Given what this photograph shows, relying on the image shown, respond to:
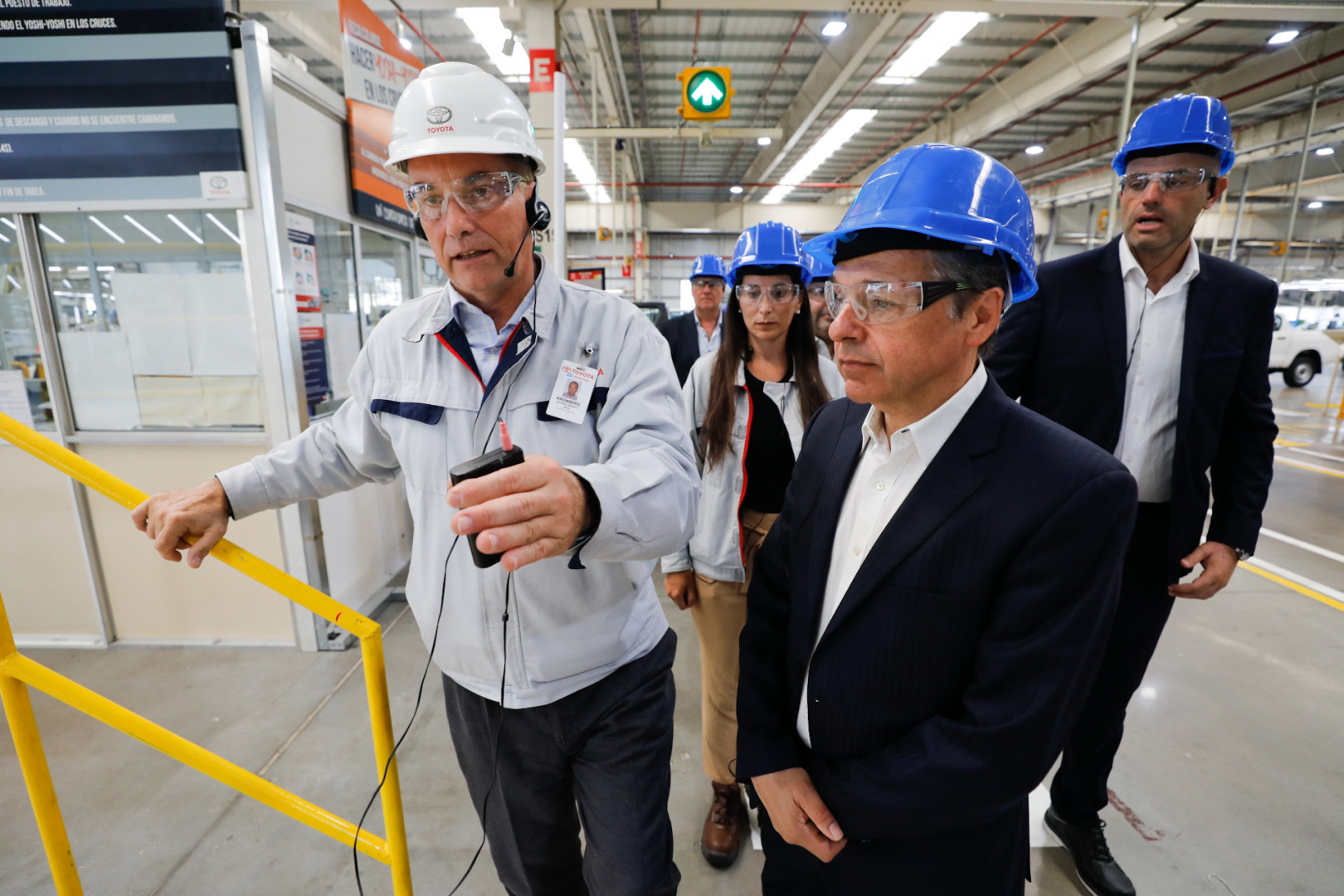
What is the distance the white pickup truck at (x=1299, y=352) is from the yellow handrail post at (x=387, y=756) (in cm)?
1674

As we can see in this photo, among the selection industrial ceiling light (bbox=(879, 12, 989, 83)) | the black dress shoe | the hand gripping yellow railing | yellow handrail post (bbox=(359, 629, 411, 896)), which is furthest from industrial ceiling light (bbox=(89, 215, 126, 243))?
industrial ceiling light (bbox=(879, 12, 989, 83))

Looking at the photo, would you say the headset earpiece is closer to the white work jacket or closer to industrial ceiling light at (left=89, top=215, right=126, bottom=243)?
the white work jacket

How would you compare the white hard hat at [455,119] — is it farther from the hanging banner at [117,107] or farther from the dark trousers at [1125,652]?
the hanging banner at [117,107]

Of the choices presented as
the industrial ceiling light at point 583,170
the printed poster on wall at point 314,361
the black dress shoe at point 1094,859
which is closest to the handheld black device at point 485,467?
the black dress shoe at point 1094,859

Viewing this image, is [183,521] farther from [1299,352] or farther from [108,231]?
[1299,352]

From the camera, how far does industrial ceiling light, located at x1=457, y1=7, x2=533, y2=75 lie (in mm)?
6203

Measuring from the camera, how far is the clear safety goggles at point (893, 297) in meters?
0.97

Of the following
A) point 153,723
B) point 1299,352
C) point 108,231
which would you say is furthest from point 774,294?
point 1299,352

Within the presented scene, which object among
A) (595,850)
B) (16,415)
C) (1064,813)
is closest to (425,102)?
(595,850)

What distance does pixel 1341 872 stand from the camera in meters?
2.03

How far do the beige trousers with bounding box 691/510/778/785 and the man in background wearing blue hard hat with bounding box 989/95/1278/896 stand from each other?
3.03ft

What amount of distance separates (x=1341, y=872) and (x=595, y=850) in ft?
8.32

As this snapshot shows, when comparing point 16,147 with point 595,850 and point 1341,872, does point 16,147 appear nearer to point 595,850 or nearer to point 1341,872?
point 595,850

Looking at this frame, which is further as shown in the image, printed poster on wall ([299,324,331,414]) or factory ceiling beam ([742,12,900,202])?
A: factory ceiling beam ([742,12,900,202])
